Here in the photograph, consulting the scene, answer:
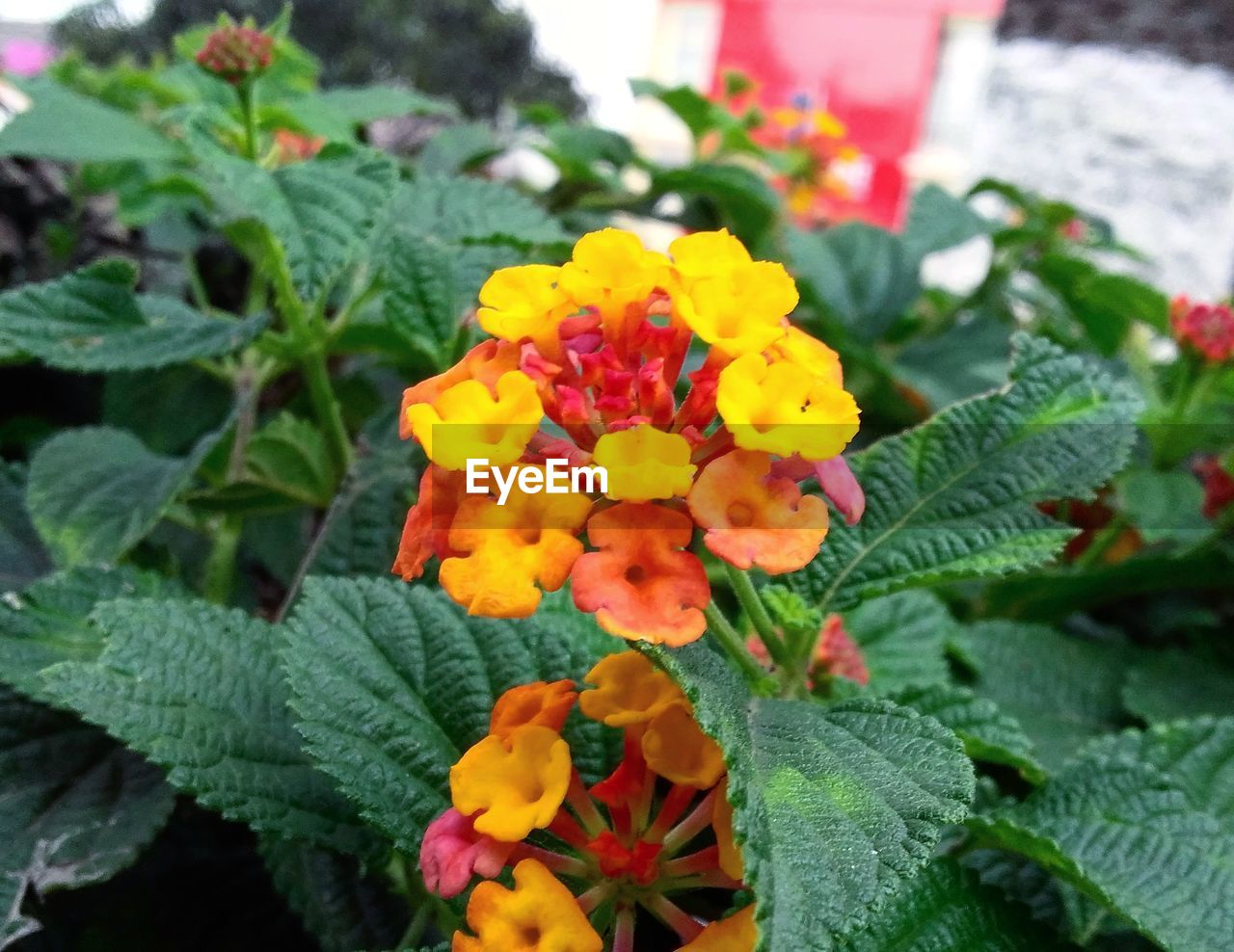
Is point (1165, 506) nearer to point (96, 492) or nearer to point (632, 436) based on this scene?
point (632, 436)

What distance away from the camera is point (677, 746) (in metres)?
0.30

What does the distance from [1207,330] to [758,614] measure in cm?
48

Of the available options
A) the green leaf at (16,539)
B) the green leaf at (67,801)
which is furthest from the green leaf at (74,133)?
the green leaf at (67,801)

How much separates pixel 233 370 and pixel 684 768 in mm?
437

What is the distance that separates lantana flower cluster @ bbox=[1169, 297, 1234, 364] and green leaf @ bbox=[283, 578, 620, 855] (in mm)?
487

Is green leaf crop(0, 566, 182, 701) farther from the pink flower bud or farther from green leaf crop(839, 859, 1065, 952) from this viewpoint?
green leaf crop(839, 859, 1065, 952)

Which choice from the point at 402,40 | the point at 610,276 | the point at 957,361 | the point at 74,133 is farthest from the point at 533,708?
the point at 402,40

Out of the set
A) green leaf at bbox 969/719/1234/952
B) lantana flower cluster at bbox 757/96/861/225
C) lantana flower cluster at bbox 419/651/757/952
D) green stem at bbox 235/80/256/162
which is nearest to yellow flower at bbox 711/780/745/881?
lantana flower cluster at bbox 419/651/757/952

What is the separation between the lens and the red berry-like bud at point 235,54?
513 mm

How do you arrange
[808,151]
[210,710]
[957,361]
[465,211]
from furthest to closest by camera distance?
[808,151]
[957,361]
[465,211]
[210,710]

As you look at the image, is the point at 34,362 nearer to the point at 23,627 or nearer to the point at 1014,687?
the point at 23,627

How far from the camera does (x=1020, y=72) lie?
1603mm

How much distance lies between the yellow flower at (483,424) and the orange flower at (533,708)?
3.2 inches

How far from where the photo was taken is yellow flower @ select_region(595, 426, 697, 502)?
0.84 ft
